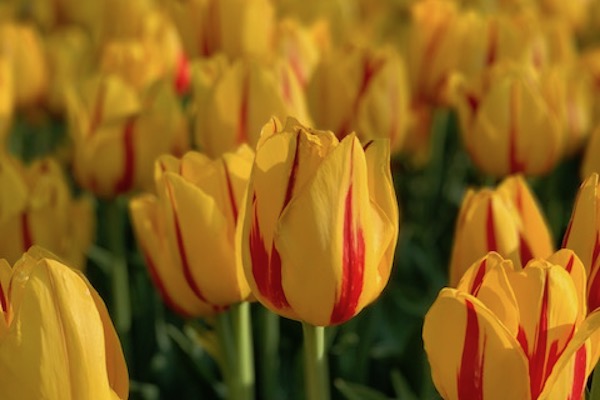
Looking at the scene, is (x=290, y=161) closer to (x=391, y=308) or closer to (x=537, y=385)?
(x=537, y=385)

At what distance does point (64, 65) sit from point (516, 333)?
1.22 m

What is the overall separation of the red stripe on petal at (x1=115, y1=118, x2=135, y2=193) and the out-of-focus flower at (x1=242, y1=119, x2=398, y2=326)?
514 millimetres

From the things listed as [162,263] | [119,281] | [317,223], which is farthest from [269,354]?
[317,223]

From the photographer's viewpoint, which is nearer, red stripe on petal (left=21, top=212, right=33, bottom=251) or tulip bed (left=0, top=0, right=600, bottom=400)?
tulip bed (left=0, top=0, right=600, bottom=400)

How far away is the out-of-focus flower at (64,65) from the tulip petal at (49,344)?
1010 mm

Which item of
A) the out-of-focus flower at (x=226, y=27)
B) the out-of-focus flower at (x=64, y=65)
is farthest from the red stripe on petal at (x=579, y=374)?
the out-of-focus flower at (x=64, y=65)

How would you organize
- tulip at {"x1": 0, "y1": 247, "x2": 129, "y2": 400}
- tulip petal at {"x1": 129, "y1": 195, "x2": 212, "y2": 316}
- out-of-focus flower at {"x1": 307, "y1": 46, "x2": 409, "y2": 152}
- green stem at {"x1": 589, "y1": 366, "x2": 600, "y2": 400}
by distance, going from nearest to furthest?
tulip at {"x1": 0, "y1": 247, "x2": 129, "y2": 400}
green stem at {"x1": 589, "y1": 366, "x2": 600, "y2": 400}
tulip petal at {"x1": 129, "y1": 195, "x2": 212, "y2": 316}
out-of-focus flower at {"x1": 307, "y1": 46, "x2": 409, "y2": 152}

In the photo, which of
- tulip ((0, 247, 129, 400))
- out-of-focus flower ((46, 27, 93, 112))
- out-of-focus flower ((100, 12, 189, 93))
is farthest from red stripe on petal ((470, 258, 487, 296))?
out-of-focus flower ((46, 27, 93, 112))

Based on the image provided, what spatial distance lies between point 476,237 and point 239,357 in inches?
9.7

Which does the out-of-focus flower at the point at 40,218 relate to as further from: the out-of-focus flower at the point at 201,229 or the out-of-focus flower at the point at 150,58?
the out-of-focus flower at the point at 150,58

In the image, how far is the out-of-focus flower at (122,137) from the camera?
1339mm

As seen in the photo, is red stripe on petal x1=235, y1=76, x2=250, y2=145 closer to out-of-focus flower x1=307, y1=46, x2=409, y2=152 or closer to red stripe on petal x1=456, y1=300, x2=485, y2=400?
out-of-focus flower x1=307, y1=46, x2=409, y2=152

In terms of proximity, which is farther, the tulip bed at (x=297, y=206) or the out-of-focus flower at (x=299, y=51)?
the out-of-focus flower at (x=299, y=51)

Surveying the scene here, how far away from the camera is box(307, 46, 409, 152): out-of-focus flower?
4.60ft
